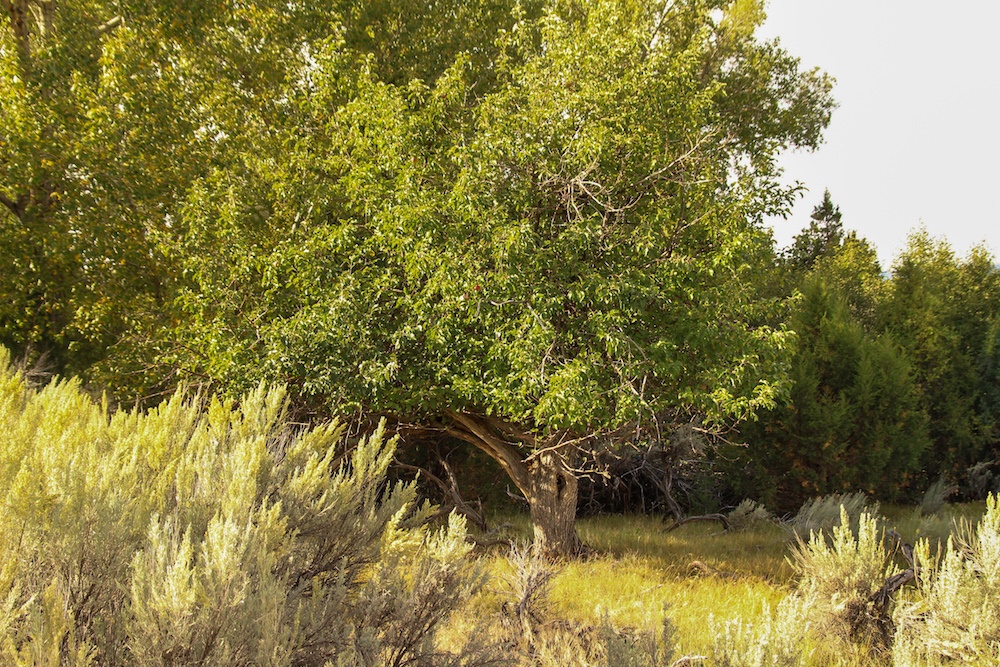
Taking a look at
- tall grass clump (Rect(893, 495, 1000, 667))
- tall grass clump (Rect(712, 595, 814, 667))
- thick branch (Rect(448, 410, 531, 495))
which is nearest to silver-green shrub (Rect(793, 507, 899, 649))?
tall grass clump (Rect(893, 495, 1000, 667))

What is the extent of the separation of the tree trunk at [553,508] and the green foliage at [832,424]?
647 cm

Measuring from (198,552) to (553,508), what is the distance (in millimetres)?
6785

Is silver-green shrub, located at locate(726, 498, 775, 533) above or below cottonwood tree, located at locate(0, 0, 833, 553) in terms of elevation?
below

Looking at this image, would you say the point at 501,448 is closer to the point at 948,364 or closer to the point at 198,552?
the point at 198,552

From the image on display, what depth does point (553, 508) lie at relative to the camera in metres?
9.52

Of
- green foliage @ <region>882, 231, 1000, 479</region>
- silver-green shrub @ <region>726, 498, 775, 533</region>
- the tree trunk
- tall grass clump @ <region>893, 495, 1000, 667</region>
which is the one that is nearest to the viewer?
tall grass clump @ <region>893, 495, 1000, 667</region>

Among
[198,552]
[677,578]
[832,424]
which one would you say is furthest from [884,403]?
[198,552]

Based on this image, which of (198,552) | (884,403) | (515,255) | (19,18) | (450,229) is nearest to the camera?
(198,552)

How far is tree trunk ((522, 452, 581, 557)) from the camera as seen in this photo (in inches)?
370

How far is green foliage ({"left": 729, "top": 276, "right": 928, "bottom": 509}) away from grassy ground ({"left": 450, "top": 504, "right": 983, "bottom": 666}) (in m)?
1.98

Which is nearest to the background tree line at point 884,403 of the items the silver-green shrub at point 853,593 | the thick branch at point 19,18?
the silver-green shrub at point 853,593

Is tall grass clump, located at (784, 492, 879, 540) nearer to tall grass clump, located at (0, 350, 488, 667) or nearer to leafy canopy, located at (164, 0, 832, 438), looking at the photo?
leafy canopy, located at (164, 0, 832, 438)

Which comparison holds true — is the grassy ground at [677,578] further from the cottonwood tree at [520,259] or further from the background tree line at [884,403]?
the background tree line at [884,403]

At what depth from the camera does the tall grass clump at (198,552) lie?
9.12 ft
